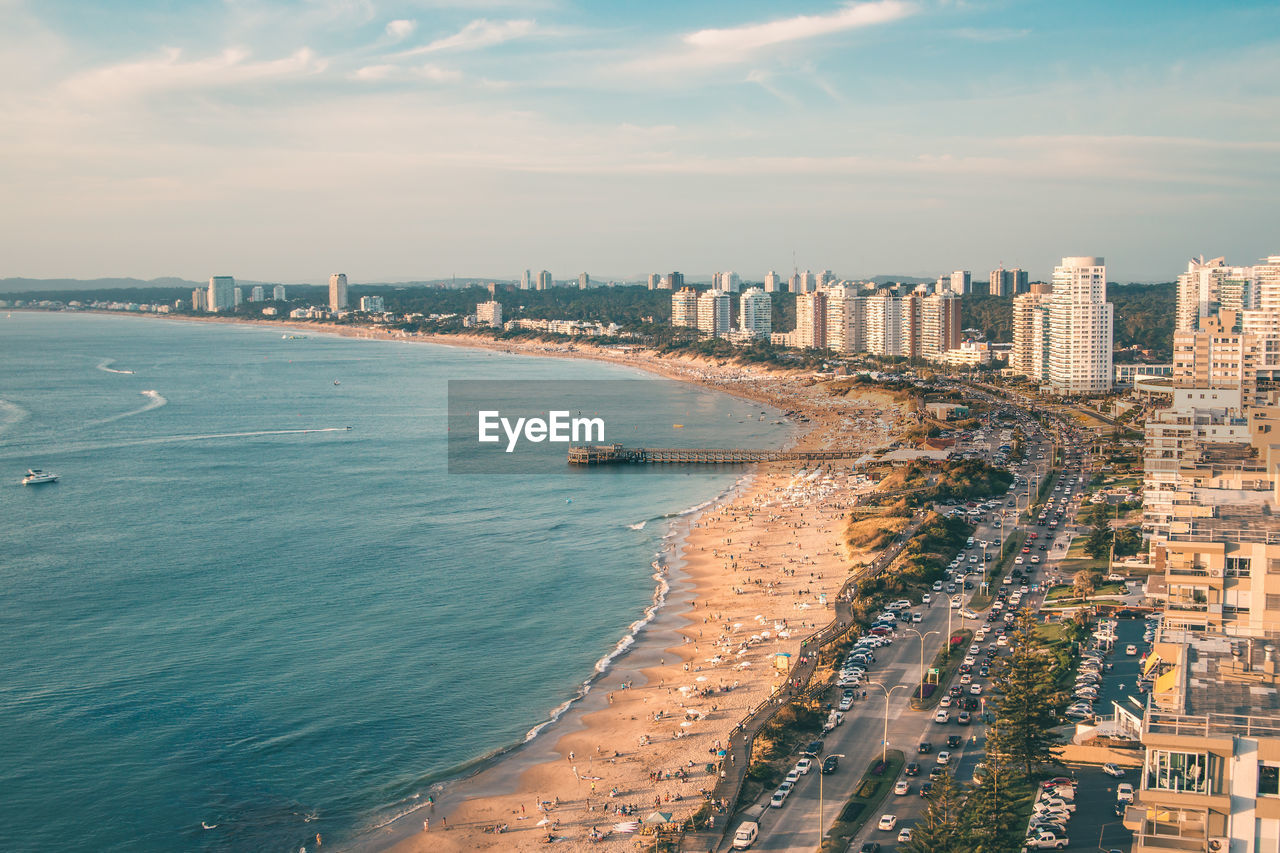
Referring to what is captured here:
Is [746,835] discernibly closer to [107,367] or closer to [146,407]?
[146,407]

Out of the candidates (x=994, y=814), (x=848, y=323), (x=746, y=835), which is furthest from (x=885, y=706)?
(x=848, y=323)

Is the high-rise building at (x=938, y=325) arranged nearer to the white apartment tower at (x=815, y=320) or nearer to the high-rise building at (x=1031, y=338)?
the high-rise building at (x=1031, y=338)

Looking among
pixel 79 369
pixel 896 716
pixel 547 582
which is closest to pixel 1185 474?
pixel 896 716

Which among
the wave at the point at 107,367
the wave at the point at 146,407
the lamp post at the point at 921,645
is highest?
the wave at the point at 107,367

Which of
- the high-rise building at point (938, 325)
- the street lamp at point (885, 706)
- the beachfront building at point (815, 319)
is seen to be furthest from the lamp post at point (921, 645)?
the beachfront building at point (815, 319)

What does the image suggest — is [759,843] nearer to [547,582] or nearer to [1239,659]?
[1239,659]

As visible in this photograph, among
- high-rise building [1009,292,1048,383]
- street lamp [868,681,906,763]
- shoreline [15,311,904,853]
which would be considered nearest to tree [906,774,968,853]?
street lamp [868,681,906,763]

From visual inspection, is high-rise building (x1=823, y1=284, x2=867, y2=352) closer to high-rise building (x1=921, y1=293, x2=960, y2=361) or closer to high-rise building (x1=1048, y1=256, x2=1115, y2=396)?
high-rise building (x1=921, y1=293, x2=960, y2=361)
